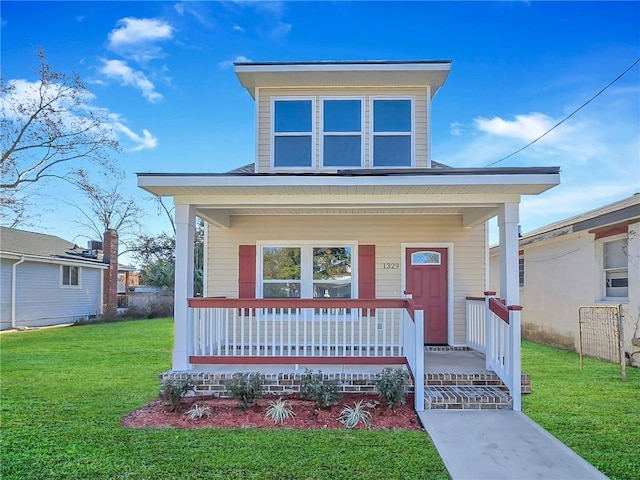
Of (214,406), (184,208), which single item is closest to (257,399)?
(214,406)

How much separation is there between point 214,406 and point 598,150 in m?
14.9

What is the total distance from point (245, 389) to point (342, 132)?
5.65 metres

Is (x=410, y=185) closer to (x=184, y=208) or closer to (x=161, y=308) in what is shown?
(x=184, y=208)

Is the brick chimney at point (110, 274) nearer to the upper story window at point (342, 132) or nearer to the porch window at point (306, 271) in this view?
the porch window at point (306, 271)

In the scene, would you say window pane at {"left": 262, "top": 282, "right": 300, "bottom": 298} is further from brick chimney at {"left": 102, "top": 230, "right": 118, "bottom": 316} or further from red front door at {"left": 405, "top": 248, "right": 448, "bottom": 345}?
brick chimney at {"left": 102, "top": 230, "right": 118, "bottom": 316}

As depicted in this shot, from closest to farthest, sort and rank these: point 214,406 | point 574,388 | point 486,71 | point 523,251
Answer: point 214,406 < point 574,388 < point 486,71 < point 523,251

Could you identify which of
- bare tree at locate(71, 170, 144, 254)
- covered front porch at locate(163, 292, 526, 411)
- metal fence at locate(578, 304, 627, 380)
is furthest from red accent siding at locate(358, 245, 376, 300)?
bare tree at locate(71, 170, 144, 254)

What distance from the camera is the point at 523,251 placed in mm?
14633

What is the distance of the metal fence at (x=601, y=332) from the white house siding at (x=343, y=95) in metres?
5.25

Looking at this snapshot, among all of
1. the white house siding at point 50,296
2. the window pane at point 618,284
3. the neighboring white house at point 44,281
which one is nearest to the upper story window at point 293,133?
the window pane at point 618,284

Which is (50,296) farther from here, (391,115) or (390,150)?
(391,115)

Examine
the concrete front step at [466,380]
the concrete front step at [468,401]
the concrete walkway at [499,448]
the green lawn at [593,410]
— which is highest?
the concrete front step at [466,380]

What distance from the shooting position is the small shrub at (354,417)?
206 inches

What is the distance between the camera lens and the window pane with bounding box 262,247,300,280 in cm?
891
